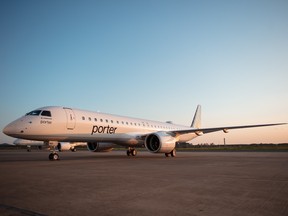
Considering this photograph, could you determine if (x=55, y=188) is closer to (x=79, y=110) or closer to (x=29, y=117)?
(x=29, y=117)

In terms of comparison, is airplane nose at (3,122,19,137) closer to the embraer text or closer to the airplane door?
the airplane door

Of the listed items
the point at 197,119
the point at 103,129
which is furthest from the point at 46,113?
the point at 197,119

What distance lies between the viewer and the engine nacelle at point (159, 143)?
18.9 metres

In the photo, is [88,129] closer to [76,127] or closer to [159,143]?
[76,127]

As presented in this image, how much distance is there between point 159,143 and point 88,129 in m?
5.45

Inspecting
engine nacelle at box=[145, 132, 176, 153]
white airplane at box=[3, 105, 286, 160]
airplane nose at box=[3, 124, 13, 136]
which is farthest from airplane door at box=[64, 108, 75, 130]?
engine nacelle at box=[145, 132, 176, 153]

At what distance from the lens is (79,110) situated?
59.5ft

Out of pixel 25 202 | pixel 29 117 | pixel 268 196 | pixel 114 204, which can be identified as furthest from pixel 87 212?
pixel 29 117

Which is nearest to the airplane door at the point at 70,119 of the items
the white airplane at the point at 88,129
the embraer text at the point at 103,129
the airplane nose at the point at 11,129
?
the white airplane at the point at 88,129

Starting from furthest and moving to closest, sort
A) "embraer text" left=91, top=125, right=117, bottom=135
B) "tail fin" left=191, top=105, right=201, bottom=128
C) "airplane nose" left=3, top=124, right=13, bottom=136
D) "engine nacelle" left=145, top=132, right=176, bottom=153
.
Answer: "tail fin" left=191, top=105, right=201, bottom=128 < "engine nacelle" left=145, top=132, right=176, bottom=153 < "embraer text" left=91, top=125, right=117, bottom=135 < "airplane nose" left=3, top=124, right=13, bottom=136

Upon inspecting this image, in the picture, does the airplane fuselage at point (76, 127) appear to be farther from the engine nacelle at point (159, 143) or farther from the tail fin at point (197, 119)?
the tail fin at point (197, 119)

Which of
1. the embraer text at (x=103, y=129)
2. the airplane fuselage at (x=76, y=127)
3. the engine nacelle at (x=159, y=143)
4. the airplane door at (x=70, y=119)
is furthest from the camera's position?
the engine nacelle at (x=159, y=143)

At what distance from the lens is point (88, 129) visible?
17.7 metres

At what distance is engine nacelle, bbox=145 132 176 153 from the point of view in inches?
745
